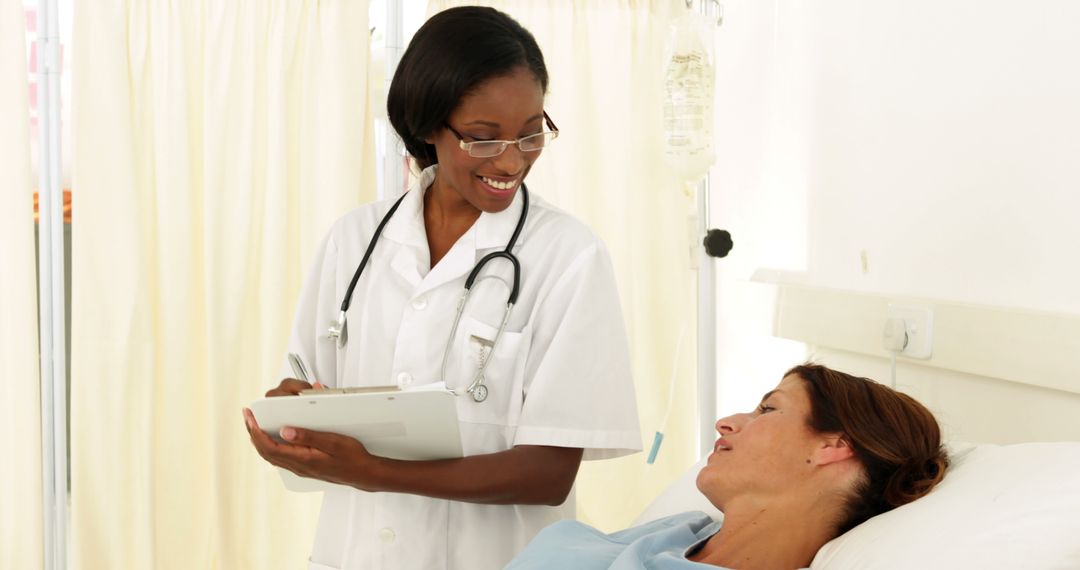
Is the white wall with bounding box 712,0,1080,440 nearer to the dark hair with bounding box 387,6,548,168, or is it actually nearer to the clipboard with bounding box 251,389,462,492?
the dark hair with bounding box 387,6,548,168

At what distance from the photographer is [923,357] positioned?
5.82ft

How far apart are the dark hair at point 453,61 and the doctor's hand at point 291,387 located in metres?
0.44

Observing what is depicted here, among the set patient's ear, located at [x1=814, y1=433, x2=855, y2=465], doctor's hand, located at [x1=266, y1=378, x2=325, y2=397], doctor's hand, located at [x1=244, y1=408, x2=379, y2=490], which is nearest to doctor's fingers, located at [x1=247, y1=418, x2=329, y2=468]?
doctor's hand, located at [x1=244, y1=408, x2=379, y2=490]

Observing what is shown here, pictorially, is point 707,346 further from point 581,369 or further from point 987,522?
point 987,522

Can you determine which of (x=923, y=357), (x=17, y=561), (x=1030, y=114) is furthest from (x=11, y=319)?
(x=1030, y=114)

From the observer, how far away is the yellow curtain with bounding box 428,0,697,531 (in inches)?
100

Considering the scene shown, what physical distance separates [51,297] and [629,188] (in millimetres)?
1445

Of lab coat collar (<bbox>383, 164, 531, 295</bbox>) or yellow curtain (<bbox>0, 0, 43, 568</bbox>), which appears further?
yellow curtain (<bbox>0, 0, 43, 568</bbox>)

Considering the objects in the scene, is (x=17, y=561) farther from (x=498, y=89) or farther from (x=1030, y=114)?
(x=1030, y=114)

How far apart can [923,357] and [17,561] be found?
6.98ft

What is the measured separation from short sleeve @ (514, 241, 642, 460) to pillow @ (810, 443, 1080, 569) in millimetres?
378

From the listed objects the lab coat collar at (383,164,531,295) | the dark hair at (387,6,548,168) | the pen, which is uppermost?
the dark hair at (387,6,548,168)

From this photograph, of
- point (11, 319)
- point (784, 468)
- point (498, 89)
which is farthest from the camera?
point (11, 319)

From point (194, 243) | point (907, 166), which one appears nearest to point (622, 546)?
point (907, 166)
